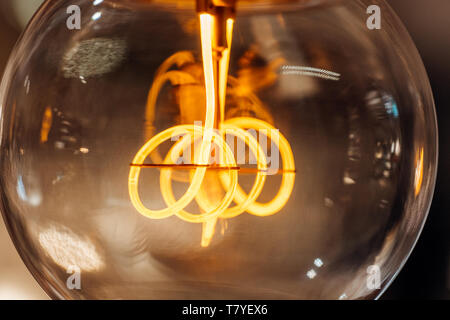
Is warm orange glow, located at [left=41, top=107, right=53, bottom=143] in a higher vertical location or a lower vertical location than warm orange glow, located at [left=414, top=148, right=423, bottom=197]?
higher

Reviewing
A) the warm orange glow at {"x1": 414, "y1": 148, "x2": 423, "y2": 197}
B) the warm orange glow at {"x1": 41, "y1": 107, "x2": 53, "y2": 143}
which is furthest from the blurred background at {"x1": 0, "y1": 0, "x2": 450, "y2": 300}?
the warm orange glow at {"x1": 41, "y1": 107, "x2": 53, "y2": 143}

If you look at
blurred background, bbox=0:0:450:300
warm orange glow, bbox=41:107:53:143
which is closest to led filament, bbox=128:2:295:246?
warm orange glow, bbox=41:107:53:143

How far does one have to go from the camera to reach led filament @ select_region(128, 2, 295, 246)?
45 cm

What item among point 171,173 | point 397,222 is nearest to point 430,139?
point 397,222

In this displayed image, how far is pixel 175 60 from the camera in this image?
0.45 metres

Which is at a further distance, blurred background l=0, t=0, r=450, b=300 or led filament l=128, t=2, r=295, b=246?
blurred background l=0, t=0, r=450, b=300

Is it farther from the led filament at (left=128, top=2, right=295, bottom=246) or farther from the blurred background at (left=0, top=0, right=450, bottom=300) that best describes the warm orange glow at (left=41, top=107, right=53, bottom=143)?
the blurred background at (left=0, top=0, right=450, bottom=300)

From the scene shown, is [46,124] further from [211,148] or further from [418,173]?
[418,173]

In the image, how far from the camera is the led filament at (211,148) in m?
0.45

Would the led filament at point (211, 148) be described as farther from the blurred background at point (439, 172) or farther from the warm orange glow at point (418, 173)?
the blurred background at point (439, 172)

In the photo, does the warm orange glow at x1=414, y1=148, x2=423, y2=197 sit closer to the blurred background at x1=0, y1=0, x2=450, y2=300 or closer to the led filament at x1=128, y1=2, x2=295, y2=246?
the led filament at x1=128, y1=2, x2=295, y2=246

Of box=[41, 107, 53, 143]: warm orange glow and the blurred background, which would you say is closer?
box=[41, 107, 53, 143]: warm orange glow
